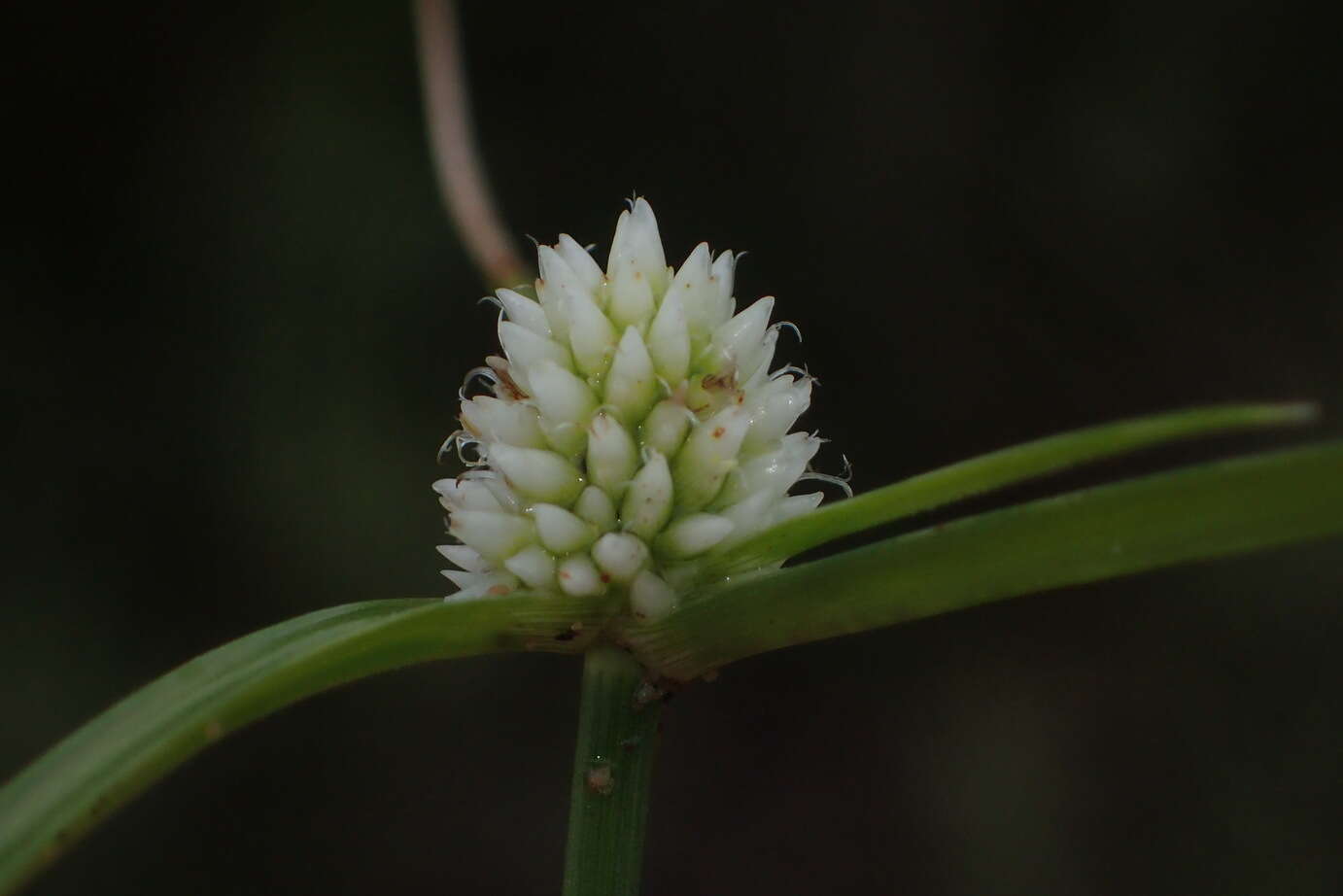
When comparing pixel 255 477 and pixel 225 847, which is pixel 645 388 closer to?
pixel 255 477

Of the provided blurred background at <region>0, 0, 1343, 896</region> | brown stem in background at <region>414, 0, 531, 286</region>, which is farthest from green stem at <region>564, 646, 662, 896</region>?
blurred background at <region>0, 0, 1343, 896</region>

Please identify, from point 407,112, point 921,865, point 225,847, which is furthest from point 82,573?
point 921,865

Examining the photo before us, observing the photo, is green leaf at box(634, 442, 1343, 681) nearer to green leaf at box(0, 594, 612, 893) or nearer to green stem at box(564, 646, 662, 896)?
green stem at box(564, 646, 662, 896)

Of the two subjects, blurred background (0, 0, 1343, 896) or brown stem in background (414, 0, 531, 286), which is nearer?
brown stem in background (414, 0, 531, 286)

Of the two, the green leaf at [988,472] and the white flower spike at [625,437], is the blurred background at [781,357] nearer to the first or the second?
the white flower spike at [625,437]

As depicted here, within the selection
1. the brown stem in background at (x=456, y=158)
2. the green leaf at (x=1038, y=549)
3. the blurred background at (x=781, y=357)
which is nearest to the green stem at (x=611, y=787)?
the green leaf at (x=1038, y=549)

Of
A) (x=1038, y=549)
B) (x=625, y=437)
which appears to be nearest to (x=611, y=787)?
(x=625, y=437)
